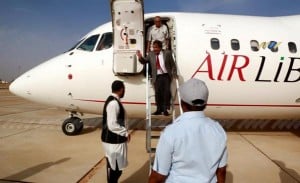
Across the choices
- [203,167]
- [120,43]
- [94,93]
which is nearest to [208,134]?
[203,167]

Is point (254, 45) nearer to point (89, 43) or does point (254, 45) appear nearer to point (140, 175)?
point (89, 43)

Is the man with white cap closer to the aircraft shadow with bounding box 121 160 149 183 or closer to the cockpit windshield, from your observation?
the aircraft shadow with bounding box 121 160 149 183

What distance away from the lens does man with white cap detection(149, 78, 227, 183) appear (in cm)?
231

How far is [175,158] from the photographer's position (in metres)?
2.34

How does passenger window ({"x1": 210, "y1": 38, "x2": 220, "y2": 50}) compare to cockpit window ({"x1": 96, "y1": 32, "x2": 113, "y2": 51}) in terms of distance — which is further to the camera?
cockpit window ({"x1": 96, "y1": 32, "x2": 113, "y2": 51})

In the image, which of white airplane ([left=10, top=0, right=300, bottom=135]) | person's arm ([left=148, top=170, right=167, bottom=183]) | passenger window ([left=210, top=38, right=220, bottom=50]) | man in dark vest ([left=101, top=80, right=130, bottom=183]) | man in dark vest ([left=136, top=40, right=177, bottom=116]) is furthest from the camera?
passenger window ([left=210, top=38, right=220, bottom=50])

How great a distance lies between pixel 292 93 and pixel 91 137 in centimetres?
648

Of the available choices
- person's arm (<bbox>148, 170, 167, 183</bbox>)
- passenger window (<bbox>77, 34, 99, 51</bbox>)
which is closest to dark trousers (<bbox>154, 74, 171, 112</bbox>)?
passenger window (<bbox>77, 34, 99, 51</bbox>)

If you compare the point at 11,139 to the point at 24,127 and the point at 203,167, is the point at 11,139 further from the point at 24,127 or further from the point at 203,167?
the point at 203,167

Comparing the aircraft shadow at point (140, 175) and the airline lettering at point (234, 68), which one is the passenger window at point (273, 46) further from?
the aircraft shadow at point (140, 175)

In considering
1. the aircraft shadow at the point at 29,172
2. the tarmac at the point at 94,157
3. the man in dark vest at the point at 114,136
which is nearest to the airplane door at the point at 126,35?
the tarmac at the point at 94,157

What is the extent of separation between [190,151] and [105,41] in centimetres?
750

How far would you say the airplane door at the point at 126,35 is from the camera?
805cm

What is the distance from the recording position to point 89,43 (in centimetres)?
956
